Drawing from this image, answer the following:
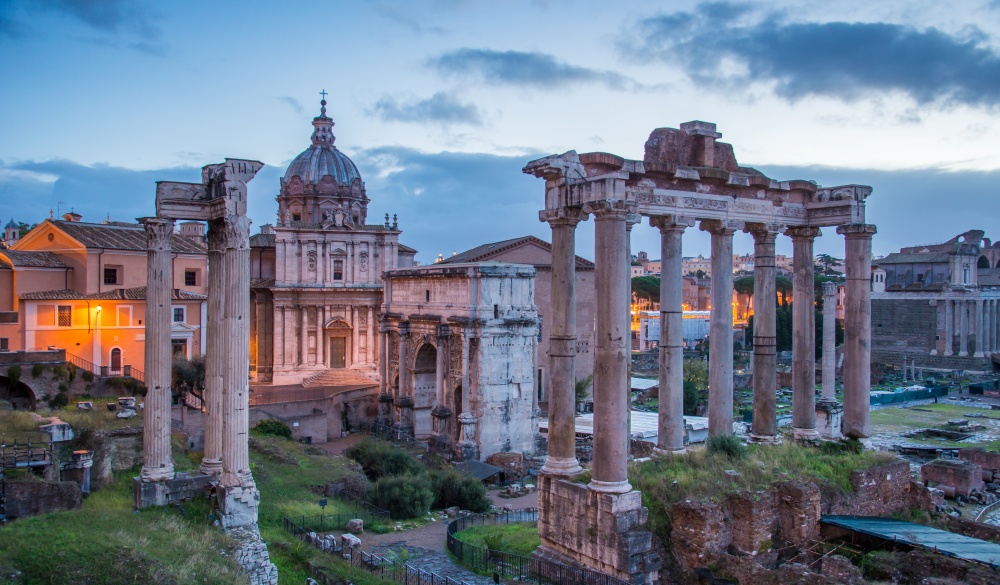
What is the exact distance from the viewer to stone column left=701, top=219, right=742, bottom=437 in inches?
647

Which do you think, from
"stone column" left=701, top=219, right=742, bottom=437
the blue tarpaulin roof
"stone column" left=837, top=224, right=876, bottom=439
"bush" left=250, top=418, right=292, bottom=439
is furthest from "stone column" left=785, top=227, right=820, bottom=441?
"bush" left=250, top=418, right=292, bottom=439

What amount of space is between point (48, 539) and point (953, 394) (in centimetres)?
6669

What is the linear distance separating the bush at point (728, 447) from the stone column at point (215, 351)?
31.0 ft

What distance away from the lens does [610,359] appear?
13.1 meters

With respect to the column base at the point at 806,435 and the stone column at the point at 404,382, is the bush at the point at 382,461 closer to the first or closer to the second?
the stone column at the point at 404,382

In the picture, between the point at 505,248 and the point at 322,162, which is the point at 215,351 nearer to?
the point at 322,162

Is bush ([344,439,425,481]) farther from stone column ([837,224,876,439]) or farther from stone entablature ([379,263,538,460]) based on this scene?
stone column ([837,224,876,439])

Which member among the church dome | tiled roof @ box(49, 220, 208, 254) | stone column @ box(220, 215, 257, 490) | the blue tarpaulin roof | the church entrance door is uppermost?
the church dome

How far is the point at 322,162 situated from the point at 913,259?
77026 millimetres

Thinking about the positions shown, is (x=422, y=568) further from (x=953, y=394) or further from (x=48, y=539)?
(x=953, y=394)

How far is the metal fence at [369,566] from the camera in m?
14.6

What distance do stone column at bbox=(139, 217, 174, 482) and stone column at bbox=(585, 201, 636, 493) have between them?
26.7ft

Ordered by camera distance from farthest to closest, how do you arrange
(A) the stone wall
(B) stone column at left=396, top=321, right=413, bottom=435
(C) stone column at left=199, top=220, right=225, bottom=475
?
(B) stone column at left=396, top=321, right=413, bottom=435
(A) the stone wall
(C) stone column at left=199, top=220, right=225, bottom=475

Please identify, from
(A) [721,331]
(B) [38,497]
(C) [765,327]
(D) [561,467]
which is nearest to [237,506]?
(B) [38,497]
